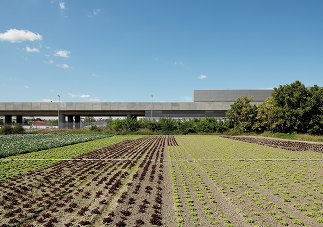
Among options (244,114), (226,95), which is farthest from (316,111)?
(226,95)

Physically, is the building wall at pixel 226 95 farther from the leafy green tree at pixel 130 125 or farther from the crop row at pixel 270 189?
the crop row at pixel 270 189

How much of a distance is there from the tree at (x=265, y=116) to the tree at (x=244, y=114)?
3.22ft

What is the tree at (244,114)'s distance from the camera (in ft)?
123

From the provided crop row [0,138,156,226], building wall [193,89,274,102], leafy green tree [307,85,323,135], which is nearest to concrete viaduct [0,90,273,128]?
building wall [193,89,274,102]

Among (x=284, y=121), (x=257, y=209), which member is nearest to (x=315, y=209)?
(x=257, y=209)

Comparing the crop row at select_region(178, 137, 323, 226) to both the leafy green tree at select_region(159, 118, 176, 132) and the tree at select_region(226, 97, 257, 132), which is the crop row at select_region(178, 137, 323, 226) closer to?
the tree at select_region(226, 97, 257, 132)

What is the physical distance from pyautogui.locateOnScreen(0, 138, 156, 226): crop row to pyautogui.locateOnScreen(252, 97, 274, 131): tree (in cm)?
3259

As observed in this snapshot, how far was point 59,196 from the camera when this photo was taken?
6035 mm

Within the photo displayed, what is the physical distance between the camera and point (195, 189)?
263 inches

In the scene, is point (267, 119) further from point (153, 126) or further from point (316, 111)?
point (153, 126)

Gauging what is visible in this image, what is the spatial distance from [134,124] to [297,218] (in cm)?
3882

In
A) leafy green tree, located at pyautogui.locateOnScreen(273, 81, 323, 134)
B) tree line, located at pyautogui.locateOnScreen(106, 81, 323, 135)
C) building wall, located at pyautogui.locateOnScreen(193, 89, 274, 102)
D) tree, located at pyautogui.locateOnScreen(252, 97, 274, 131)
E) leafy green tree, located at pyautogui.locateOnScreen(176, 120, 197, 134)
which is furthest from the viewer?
building wall, located at pyautogui.locateOnScreen(193, 89, 274, 102)

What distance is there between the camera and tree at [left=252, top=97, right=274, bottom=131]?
35.2 m

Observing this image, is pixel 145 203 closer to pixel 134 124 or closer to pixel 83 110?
pixel 134 124
